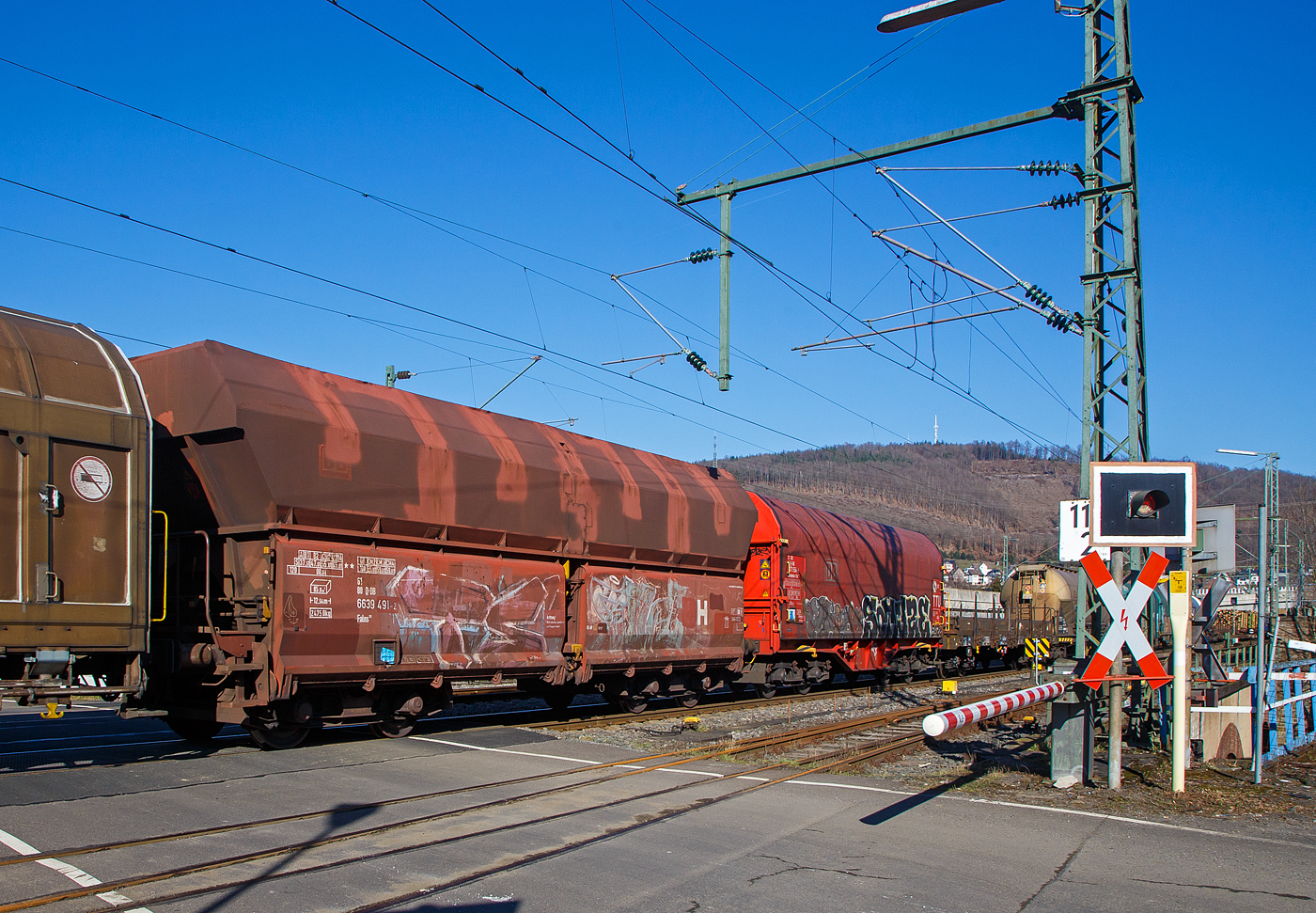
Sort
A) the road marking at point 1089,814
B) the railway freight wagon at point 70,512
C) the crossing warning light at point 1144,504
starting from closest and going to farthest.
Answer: the road marking at point 1089,814 < the railway freight wagon at point 70,512 < the crossing warning light at point 1144,504

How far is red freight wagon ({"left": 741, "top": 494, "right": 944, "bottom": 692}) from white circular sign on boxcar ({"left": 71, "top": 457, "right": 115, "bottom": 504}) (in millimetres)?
12345

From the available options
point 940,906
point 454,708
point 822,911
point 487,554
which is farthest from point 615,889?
point 454,708

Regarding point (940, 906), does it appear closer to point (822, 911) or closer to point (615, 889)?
point (822, 911)

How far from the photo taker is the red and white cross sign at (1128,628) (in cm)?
924

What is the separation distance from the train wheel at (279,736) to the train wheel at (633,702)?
5986 mm

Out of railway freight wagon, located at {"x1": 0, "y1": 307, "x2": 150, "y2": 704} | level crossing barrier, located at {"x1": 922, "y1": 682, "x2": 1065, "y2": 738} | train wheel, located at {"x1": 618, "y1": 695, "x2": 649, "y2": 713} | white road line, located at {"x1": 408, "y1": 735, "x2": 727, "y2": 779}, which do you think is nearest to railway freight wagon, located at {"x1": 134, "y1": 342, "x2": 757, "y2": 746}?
white road line, located at {"x1": 408, "y1": 735, "x2": 727, "y2": 779}

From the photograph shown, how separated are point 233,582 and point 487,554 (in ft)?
11.2

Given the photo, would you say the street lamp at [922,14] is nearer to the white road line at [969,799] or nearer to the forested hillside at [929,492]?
the white road line at [969,799]

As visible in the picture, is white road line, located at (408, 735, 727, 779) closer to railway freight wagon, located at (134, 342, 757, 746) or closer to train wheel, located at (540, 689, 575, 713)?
railway freight wagon, located at (134, 342, 757, 746)

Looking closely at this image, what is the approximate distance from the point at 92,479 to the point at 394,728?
5.35 m

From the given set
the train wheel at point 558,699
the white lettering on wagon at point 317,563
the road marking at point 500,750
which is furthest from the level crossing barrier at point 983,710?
the train wheel at point 558,699

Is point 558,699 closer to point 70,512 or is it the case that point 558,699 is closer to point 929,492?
point 70,512

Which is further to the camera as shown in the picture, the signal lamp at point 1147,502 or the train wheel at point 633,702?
the train wheel at point 633,702

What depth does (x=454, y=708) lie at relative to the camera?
1742cm
